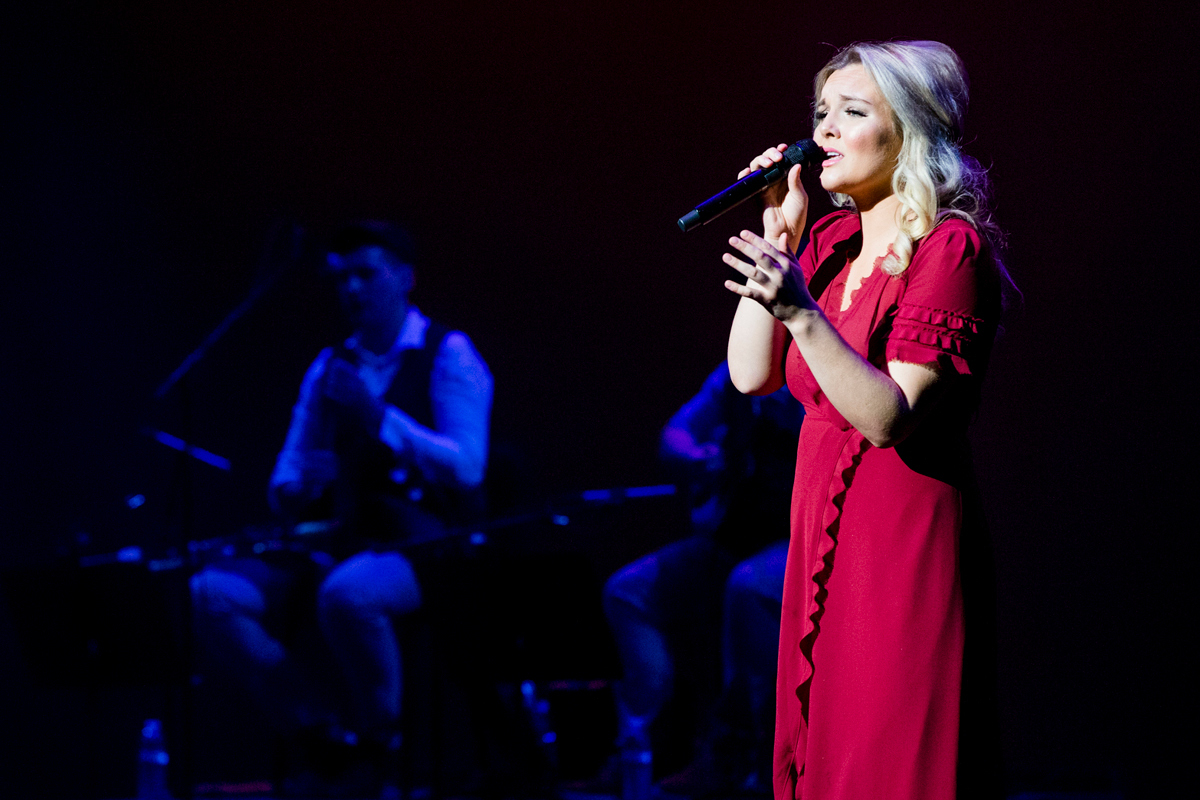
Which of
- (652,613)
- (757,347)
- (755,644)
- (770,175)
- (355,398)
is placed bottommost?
(755,644)

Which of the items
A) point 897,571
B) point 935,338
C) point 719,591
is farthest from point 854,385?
point 719,591

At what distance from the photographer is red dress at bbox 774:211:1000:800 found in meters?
1.37

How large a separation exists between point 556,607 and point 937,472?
5.66 ft

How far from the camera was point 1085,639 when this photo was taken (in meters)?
3.32

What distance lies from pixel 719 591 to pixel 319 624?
1.17 metres

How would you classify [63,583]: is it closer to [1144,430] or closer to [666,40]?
[666,40]

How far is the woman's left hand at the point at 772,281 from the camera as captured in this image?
4.33 feet

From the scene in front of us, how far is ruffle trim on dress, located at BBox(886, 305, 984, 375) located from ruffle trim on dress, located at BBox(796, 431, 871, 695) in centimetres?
14

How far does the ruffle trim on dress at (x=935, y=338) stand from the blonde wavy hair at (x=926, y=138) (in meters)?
0.10

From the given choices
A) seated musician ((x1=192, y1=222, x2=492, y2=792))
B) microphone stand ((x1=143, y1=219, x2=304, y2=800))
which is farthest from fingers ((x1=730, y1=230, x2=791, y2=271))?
microphone stand ((x1=143, y1=219, x2=304, y2=800))

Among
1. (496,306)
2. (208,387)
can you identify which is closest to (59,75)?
(208,387)

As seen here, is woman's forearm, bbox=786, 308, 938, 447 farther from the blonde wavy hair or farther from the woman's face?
the woman's face

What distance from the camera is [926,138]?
1.49 metres

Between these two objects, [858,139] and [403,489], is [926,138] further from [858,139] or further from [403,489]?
[403,489]
